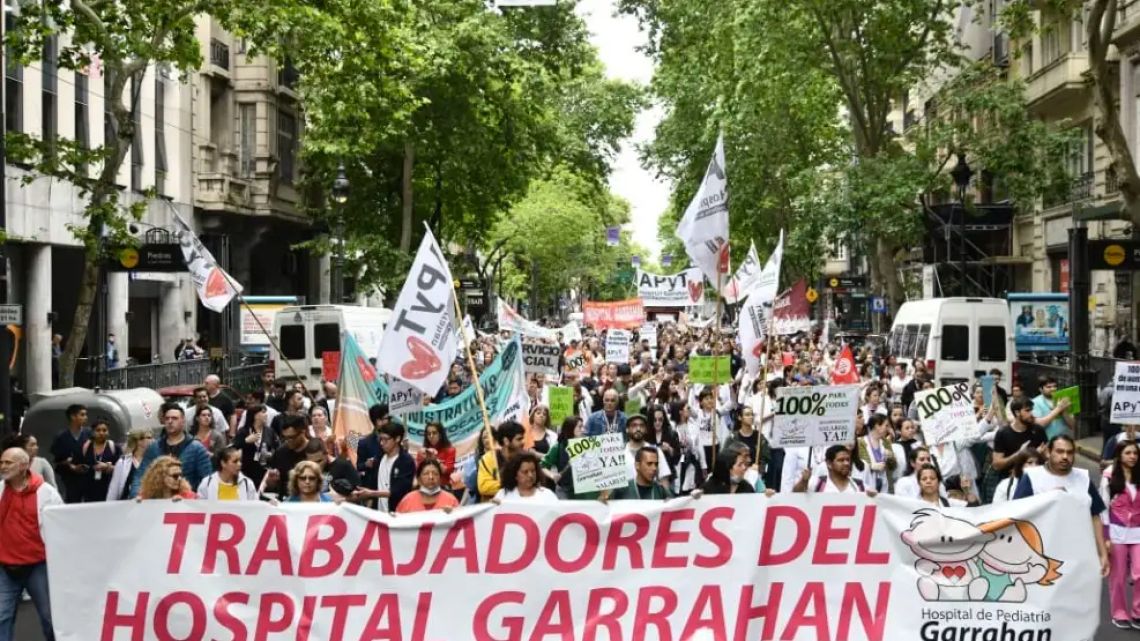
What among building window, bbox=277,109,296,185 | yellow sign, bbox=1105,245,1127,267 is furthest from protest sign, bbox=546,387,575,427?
building window, bbox=277,109,296,185

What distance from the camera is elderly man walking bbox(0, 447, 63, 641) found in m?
9.57

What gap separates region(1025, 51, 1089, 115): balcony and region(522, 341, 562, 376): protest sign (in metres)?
24.1

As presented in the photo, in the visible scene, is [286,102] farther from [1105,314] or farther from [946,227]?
[1105,314]

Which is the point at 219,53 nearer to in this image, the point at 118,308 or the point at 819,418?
the point at 118,308

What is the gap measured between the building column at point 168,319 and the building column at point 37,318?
8.18 meters

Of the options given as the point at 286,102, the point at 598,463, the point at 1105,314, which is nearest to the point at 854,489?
the point at 598,463

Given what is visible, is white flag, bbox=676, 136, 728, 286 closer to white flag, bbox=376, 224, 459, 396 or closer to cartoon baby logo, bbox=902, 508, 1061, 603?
white flag, bbox=376, 224, 459, 396

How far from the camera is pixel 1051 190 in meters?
37.8

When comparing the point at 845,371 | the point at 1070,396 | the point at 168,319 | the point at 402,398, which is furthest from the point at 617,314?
the point at 402,398

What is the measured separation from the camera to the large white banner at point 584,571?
8.80 meters

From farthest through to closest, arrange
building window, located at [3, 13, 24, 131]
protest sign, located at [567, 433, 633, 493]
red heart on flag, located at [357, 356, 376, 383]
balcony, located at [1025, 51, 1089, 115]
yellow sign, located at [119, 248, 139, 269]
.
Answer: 1. balcony, located at [1025, 51, 1089, 115]
2. building window, located at [3, 13, 24, 131]
3. yellow sign, located at [119, 248, 139, 269]
4. red heart on flag, located at [357, 356, 376, 383]
5. protest sign, located at [567, 433, 633, 493]

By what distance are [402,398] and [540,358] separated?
232 inches

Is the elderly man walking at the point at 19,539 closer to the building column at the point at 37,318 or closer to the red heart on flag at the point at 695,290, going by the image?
the building column at the point at 37,318

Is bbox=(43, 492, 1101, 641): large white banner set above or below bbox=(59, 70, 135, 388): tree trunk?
below
